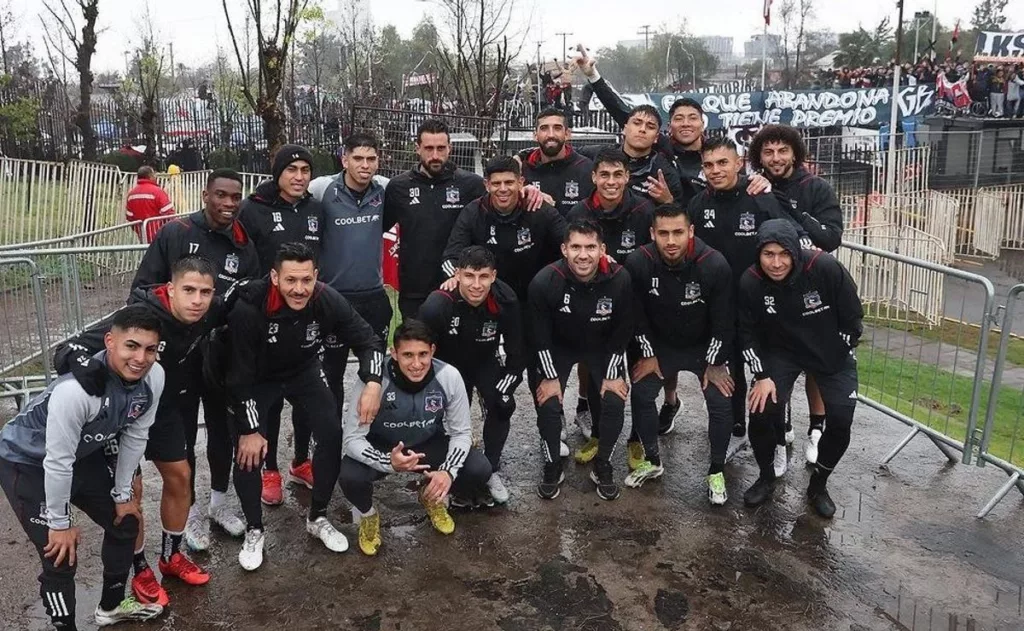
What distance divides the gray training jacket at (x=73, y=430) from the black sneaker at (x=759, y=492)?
3.59 m

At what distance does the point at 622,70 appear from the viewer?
83688 millimetres

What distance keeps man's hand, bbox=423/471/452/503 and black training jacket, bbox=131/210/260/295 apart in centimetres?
168

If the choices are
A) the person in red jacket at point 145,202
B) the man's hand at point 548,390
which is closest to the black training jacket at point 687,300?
the man's hand at point 548,390

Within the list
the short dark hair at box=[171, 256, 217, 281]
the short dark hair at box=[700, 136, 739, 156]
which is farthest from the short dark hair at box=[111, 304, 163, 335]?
the short dark hair at box=[700, 136, 739, 156]

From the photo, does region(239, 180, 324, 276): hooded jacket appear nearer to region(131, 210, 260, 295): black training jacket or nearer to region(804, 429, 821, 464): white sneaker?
region(131, 210, 260, 295): black training jacket

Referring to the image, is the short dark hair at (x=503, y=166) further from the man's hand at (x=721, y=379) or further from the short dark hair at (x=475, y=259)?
the man's hand at (x=721, y=379)

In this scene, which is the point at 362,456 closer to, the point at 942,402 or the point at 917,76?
the point at 942,402

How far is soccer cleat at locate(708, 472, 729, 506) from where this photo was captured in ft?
18.1

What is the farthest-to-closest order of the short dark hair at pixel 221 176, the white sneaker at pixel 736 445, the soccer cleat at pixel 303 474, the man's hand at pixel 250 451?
the white sneaker at pixel 736 445 → the soccer cleat at pixel 303 474 → the short dark hair at pixel 221 176 → the man's hand at pixel 250 451

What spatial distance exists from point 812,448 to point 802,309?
4.48ft

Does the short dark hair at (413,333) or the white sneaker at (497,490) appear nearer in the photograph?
the short dark hair at (413,333)

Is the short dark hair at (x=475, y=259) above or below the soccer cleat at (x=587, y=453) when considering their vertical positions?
above

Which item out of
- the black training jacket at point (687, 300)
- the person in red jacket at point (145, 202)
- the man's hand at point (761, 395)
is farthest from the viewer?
the person in red jacket at point (145, 202)

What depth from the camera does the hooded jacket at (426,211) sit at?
19.9ft
